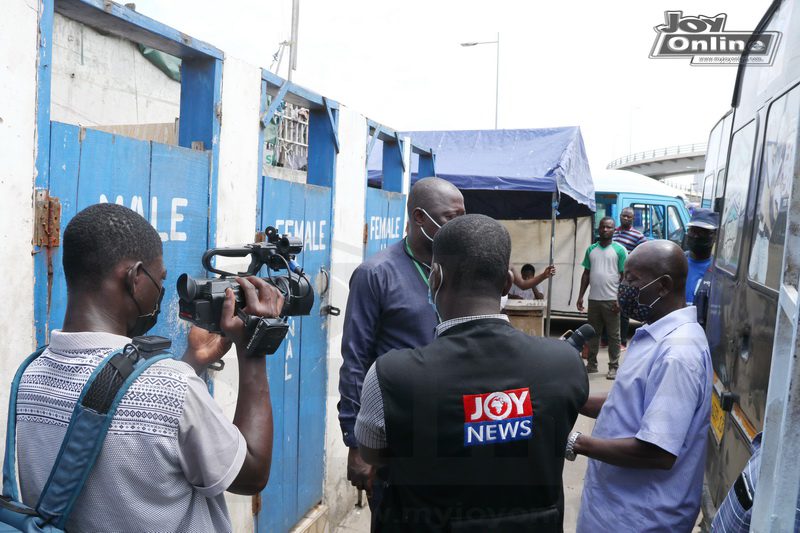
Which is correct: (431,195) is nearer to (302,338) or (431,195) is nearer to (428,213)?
(428,213)

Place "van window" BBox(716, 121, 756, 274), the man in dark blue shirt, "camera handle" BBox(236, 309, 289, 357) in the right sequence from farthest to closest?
"van window" BBox(716, 121, 756, 274)
the man in dark blue shirt
"camera handle" BBox(236, 309, 289, 357)

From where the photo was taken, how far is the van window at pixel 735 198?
3.36 meters

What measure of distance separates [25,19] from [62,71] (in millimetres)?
6110

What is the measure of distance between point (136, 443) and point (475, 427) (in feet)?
2.46

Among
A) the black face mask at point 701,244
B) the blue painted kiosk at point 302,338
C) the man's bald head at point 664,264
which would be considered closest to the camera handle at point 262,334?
the man's bald head at point 664,264

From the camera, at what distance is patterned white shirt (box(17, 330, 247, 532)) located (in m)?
1.33

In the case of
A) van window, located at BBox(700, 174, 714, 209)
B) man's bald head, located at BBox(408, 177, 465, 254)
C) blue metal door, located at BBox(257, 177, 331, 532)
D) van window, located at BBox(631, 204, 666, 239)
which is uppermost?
van window, located at BBox(700, 174, 714, 209)

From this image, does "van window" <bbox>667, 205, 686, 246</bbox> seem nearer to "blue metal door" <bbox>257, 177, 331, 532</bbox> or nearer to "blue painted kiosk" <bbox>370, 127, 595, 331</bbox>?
"blue painted kiosk" <bbox>370, 127, 595, 331</bbox>

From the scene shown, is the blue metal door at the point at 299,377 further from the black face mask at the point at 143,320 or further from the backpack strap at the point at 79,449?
the backpack strap at the point at 79,449

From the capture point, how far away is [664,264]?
8.07ft

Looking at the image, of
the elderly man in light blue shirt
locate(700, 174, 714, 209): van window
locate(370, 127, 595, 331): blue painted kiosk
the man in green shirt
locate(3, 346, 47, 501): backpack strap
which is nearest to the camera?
locate(3, 346, 47, 501): backpack strap

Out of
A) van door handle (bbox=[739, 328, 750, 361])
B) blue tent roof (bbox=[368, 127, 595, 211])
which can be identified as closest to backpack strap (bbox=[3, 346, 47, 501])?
van door handle (bbox=[739, 328, 750, 361])

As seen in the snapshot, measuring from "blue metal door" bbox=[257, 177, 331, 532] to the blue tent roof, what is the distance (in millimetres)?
4534

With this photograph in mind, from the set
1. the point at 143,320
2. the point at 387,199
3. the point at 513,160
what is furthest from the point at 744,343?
the point at 513,160
